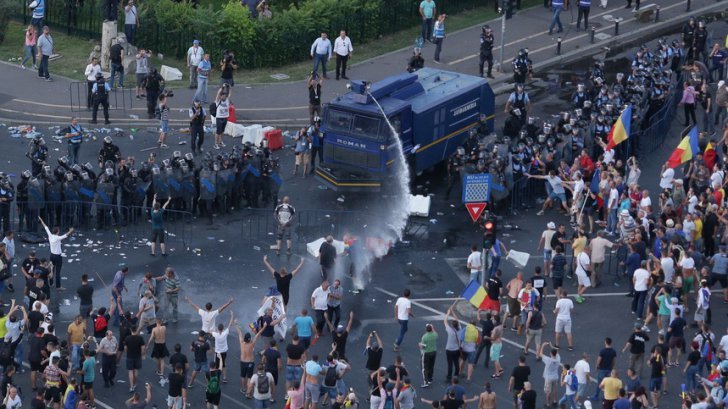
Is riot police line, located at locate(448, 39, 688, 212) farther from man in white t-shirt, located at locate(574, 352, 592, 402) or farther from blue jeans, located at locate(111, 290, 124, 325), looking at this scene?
blue jeans, located at locate(111, 290, 124, 325)

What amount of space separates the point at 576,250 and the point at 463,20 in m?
20.9

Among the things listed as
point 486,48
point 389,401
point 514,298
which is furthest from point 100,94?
point 389,401

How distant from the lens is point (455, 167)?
4250 cm

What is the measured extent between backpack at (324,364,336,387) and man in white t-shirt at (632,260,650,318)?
27.7 feet

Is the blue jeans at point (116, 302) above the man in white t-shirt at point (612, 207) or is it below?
below

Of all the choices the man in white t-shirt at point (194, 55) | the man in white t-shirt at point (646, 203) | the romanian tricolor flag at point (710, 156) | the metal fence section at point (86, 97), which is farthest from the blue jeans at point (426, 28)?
the man in white t-shirt at point (646, 203)

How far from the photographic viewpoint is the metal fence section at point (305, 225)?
4022 centimetres

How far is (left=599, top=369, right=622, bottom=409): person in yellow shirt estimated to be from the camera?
3162cm

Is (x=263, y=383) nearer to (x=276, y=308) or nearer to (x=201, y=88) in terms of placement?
(x=276, y=308)

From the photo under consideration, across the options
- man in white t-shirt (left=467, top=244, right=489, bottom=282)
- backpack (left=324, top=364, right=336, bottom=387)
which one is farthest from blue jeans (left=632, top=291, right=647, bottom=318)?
backpack (left=324, top=364, right=336, bottom=387)

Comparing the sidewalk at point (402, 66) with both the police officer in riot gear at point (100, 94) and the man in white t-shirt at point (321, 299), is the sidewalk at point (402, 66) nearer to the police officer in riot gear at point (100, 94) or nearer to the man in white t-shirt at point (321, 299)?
the police officer in riot gear at point (100, 94)

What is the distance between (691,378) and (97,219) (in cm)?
1554

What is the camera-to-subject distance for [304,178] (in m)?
43.8

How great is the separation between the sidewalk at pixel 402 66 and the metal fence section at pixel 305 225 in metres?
6.65
